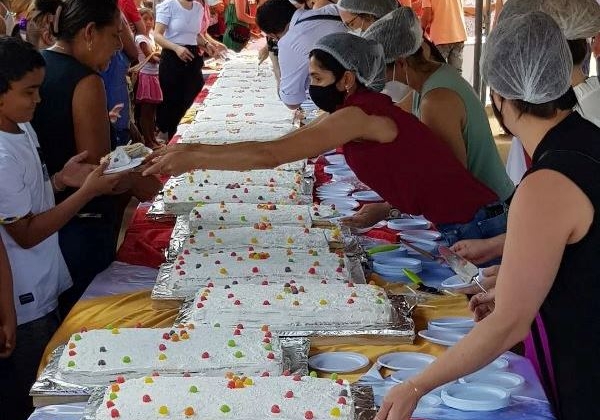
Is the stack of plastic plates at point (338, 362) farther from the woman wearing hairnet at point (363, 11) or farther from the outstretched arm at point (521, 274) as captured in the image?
the woman wearing hairnet at point (363, 11)

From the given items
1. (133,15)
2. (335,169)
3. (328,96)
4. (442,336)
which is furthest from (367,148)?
(133,15)

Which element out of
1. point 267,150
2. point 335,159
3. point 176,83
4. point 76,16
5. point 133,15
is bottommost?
point 176,83

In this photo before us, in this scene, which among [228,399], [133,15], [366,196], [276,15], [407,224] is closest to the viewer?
[228,399]

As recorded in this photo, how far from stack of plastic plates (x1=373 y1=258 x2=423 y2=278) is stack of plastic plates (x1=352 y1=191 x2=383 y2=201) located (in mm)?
720

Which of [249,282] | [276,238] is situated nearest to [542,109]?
[249,282]

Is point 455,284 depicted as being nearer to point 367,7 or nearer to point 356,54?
point 356,54

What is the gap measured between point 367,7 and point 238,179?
0.92 m

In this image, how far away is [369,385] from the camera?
1.73m

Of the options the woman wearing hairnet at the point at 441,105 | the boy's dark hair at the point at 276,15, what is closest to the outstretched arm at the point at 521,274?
the woman wearing hairnet at the point at 441,105

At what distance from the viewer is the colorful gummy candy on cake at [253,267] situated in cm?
231

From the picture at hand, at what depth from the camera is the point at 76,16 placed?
104 inches

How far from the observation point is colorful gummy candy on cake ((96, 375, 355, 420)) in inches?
61.3

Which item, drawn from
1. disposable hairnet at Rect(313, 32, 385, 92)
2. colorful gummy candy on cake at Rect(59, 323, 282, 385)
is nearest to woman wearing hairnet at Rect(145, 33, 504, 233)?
disposable hairnet at Rect(313, 32, 385, 92)

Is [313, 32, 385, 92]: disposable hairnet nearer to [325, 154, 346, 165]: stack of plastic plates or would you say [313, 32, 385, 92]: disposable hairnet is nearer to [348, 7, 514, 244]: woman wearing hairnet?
[348, 7, 514, 244]: woman wearing hairnet
